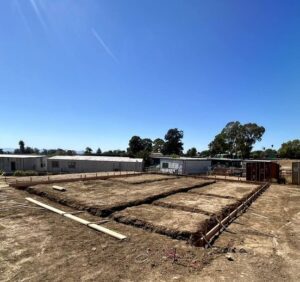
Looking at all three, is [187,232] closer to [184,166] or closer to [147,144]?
[184,166]

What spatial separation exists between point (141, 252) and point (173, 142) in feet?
233

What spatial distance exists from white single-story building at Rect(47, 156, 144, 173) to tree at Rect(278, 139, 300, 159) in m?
61.9

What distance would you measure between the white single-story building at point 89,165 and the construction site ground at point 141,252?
24.2 m

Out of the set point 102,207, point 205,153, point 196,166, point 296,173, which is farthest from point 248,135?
point 102,207

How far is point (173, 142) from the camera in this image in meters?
77.8

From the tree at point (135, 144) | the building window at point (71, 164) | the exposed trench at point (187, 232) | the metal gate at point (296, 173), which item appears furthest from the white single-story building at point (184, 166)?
the tree at point (135, 144)

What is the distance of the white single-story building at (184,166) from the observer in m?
33.8

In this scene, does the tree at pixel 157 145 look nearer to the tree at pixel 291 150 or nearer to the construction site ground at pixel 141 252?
the tree at pixel 291 150

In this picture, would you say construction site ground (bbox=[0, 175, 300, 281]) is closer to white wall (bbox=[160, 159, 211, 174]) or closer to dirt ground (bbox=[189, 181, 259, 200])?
dirt ground (bbox=[189, 181, 259, 200])

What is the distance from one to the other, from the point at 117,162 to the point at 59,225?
1024 inches

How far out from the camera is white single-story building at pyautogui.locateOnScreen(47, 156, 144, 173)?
35419mm

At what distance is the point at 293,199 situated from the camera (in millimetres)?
16359

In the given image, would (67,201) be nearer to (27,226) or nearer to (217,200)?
(27,226)

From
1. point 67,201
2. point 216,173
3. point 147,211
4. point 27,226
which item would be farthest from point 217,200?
point 216,173
